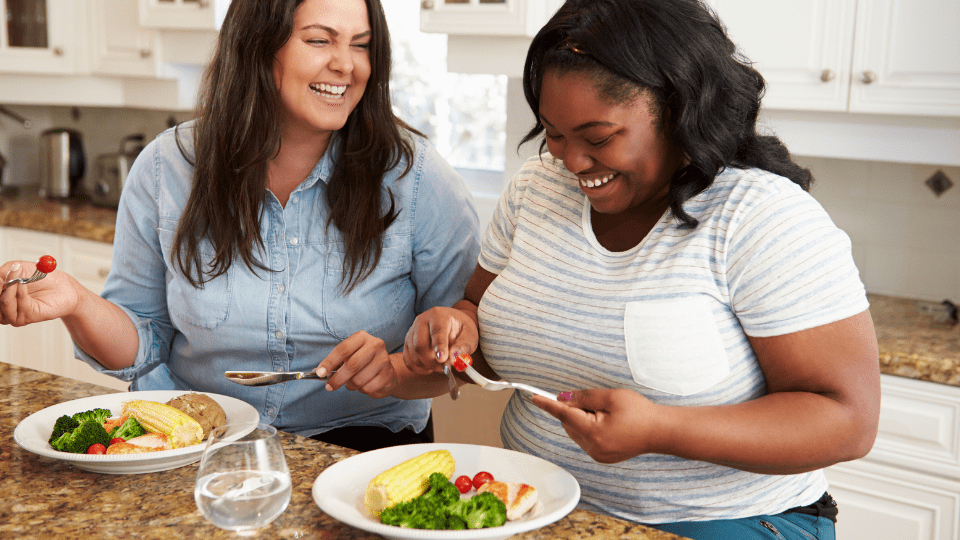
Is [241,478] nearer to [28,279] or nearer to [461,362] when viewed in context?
[461,362]

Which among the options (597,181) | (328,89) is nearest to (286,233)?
(328,89)

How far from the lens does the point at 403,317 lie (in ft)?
5.21

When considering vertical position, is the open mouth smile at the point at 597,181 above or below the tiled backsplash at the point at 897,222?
above

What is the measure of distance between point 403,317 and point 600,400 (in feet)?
2.29

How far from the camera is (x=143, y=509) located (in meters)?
0.92

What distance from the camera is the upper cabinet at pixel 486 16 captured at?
215 cm

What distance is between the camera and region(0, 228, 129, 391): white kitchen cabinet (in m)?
2.99

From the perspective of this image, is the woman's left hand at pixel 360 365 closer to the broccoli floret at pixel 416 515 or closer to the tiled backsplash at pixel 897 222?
the broccoli floret at pixel 416 515

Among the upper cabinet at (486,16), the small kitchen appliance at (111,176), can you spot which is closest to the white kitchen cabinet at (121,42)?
the small kitchen appliance at (111,176)

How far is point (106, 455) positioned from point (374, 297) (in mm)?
644

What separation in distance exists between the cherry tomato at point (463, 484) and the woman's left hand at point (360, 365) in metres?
0.33

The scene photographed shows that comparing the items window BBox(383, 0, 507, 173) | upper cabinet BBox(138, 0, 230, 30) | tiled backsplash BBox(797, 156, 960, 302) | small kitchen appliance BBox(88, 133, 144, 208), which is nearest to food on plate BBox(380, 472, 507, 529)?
tiled backsplash BBox(797, 156, 960, 302)

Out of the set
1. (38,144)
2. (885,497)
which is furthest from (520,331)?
(38,144)

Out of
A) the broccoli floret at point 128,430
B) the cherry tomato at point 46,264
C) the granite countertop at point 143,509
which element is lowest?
the granite countertop at point 143,509
